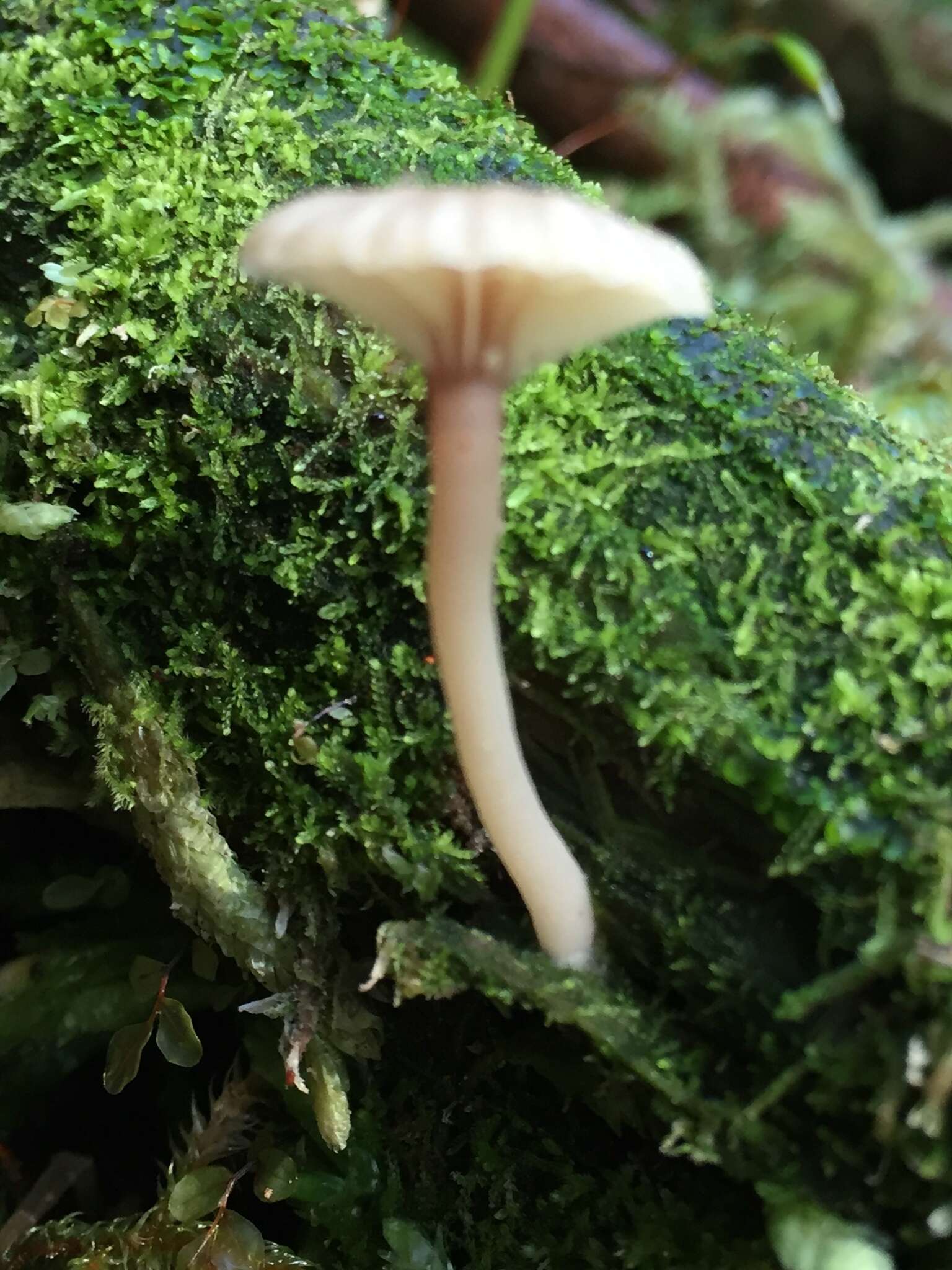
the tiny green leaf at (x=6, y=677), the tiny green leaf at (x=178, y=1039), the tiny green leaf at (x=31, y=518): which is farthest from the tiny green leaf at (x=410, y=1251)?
the tiny green leaf at (x=31, y=518)

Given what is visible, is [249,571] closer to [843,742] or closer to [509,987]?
[509,987]

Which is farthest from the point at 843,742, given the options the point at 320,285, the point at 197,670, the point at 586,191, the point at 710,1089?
the point at 586,191

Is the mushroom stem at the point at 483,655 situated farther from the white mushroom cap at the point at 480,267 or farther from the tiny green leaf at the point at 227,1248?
the tiny green leaf at the point at 227,1248

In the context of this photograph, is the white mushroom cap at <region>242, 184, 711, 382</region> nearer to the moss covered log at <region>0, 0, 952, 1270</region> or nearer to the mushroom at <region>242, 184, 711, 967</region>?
the mushroom at <region>242, 184, 711, 967</region>

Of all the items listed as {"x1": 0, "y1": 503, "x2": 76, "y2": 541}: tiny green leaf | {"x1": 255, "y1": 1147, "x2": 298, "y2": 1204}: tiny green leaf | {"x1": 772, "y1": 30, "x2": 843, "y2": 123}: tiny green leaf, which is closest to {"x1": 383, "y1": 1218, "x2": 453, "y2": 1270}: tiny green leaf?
{"x1": 255, "y1": 1147, "x2": 298, "y2": 1204}: tiny green leaf

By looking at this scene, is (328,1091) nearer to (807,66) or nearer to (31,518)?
(31,518)

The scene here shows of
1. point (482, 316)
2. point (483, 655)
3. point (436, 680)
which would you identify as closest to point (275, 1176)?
point (436, 680)

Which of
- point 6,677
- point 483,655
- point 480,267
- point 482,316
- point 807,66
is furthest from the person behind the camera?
point 807,66

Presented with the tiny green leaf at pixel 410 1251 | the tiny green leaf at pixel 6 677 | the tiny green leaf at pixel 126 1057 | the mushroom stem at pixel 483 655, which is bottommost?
the tiny green leaf at pixel 126 1057
